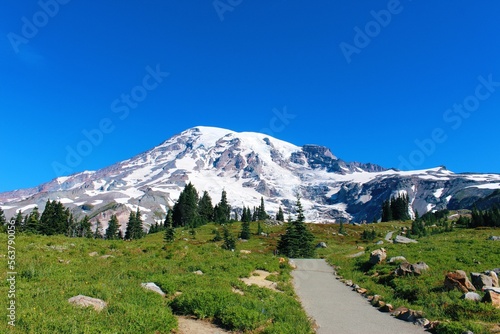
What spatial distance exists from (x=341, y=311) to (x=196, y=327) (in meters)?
A: 7.61

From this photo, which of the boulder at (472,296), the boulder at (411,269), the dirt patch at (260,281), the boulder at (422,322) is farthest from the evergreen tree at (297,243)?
the boulder at (422,322)

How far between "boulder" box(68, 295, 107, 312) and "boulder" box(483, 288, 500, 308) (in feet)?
52.1

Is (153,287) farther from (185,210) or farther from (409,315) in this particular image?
(185,210)

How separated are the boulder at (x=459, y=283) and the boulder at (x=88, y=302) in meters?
16.6

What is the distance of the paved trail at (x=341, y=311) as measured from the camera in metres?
13.1

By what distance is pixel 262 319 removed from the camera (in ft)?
40.4

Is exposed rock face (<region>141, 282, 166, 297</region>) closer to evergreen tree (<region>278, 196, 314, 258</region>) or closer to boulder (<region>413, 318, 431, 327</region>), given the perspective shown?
boulder (<region>413, 318, 431, 327</region>)

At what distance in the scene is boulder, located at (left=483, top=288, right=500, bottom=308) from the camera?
561 inches

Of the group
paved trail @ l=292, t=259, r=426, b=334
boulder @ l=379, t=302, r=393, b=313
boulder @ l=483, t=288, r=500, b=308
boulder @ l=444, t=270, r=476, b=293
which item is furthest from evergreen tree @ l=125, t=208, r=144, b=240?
boulder @ l=483, t=288, r=500, b=308

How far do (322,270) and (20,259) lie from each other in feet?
80.8

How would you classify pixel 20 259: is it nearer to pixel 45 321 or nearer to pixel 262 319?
pixel 45 321

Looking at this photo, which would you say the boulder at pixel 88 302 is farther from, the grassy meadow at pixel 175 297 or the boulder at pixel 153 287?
the boulder at pixel 153 287

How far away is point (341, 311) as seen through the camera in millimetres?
15938

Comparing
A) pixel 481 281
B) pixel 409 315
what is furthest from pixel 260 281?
pixel 481 281
